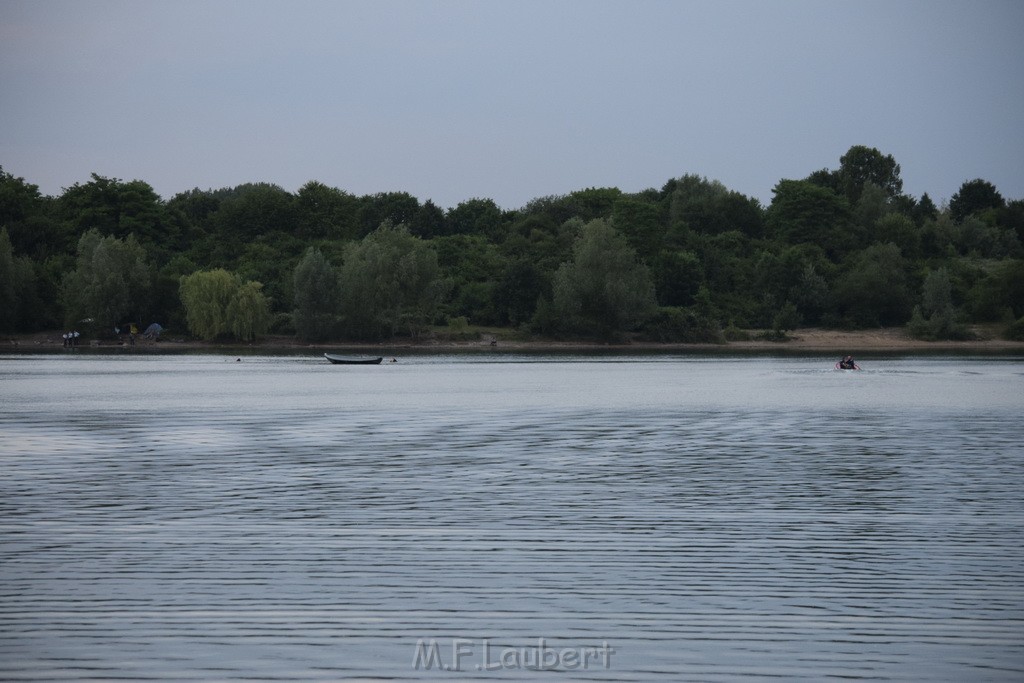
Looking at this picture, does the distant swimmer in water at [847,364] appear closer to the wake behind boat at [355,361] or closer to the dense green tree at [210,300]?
the wake behind boat at [355,361]

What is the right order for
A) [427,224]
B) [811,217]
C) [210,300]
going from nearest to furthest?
[210,300]
[811,217]
[427,224]

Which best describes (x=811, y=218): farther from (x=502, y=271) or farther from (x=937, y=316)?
(x=502, y=271)

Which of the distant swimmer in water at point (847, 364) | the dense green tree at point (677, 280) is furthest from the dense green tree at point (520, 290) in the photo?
the distant swimmer in water at point (847, 364)

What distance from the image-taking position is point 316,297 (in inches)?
5079

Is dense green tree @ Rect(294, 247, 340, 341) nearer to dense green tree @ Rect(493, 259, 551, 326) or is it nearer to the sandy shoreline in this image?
the sandy shoreline

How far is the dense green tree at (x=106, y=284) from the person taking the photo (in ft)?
416

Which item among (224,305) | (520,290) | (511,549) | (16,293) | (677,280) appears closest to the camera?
(511,549)

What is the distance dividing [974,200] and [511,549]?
198 meters

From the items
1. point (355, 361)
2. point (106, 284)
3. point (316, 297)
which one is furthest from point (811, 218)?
point (106, 284)

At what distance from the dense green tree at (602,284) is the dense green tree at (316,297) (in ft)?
87.3

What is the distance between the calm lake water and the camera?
11.8m

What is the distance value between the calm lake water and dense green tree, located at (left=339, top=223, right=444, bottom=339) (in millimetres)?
86396

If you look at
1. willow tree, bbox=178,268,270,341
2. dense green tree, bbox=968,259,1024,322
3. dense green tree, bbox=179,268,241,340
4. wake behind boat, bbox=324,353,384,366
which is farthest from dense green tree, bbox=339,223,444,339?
dense green tree, bbox=968,259,1024,322

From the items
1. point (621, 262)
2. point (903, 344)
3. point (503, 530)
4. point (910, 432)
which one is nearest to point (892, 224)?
point (903, 344)
